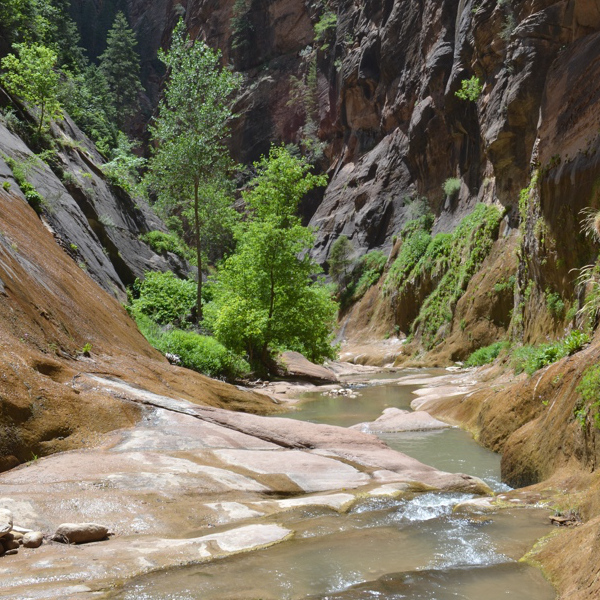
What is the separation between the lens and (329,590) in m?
4.15

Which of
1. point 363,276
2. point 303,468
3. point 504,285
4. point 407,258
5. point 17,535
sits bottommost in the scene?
point 303,468

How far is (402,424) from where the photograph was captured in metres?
13.0

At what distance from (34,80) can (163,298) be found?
9.35 metres

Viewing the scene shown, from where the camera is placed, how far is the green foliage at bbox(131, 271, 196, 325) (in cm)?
2189

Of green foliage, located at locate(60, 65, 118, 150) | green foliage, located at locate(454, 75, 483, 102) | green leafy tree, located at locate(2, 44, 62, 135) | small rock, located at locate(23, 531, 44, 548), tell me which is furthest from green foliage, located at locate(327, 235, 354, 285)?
small rock, located at locate(23, 531, 44, 548)

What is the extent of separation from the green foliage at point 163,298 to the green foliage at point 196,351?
6.37 ft

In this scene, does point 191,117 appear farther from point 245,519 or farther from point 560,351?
point 245,519

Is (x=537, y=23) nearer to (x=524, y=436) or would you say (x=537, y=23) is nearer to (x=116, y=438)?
(x=524, y=436)

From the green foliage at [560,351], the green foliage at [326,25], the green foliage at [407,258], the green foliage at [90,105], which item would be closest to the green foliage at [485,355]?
the green foliage at [560,351]

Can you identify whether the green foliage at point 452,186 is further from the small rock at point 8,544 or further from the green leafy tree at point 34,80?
the small rock at point 8,544

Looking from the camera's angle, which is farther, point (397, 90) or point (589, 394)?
point (397, 90)

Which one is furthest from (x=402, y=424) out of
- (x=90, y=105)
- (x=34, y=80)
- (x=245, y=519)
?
(x=90, y=105)

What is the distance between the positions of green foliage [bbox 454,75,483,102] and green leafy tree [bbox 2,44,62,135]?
22117 mm

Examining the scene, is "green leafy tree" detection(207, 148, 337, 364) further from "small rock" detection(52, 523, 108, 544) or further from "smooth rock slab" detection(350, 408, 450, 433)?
"small rock" detection(52, 523, 108, 544)
